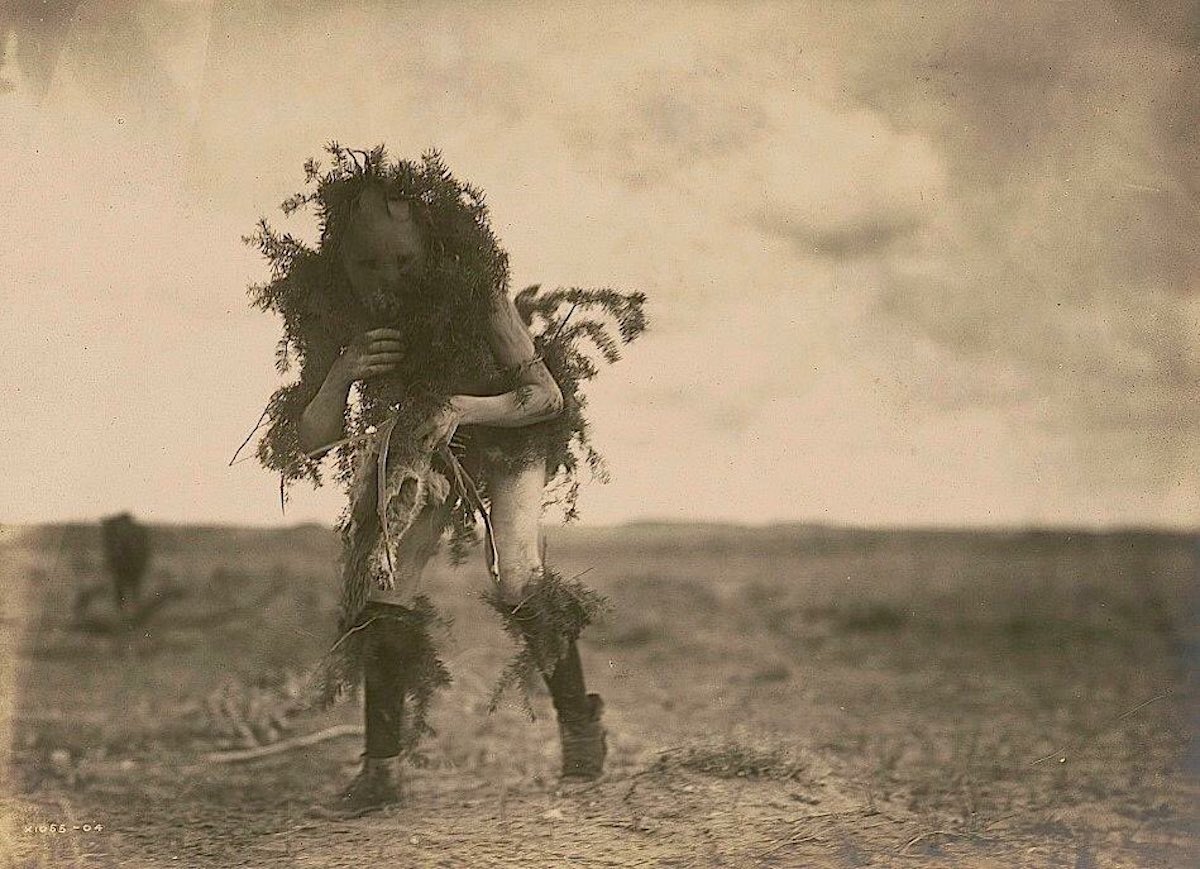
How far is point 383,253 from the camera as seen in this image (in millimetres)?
1749

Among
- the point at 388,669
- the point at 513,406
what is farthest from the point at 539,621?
the point at 513,406

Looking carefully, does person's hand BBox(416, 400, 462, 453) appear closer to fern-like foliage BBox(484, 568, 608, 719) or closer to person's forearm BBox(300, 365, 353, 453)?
person's forearm BBox(300, 365, 353, 453)

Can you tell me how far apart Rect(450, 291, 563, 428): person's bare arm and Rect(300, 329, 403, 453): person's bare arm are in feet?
0.45

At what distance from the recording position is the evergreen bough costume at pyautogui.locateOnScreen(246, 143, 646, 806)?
1754 mm

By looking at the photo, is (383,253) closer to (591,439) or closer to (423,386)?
(423,386)

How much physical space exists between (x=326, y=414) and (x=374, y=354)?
134 millimetres

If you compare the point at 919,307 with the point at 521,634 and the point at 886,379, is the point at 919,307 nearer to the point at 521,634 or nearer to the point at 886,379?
the point at 886,379

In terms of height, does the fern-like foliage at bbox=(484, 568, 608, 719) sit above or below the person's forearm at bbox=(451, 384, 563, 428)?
below

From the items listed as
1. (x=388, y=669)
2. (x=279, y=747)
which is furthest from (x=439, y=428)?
(x=279, y=747)

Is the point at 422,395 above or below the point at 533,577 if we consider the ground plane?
above

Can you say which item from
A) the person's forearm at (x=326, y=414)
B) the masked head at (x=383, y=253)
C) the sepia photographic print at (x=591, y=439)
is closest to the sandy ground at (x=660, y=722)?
the sepia photographic print at (x=591, y=439)

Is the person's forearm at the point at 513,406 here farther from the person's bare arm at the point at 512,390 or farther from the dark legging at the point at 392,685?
the dark legging at the point at 392,685

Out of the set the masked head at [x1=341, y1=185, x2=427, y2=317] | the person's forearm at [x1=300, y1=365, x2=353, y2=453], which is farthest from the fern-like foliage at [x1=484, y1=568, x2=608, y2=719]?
the masked head at [x1=341, y1=185, x2=427, y2=317]

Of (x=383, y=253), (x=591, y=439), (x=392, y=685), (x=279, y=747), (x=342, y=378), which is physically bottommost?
(x=279, y=747)
